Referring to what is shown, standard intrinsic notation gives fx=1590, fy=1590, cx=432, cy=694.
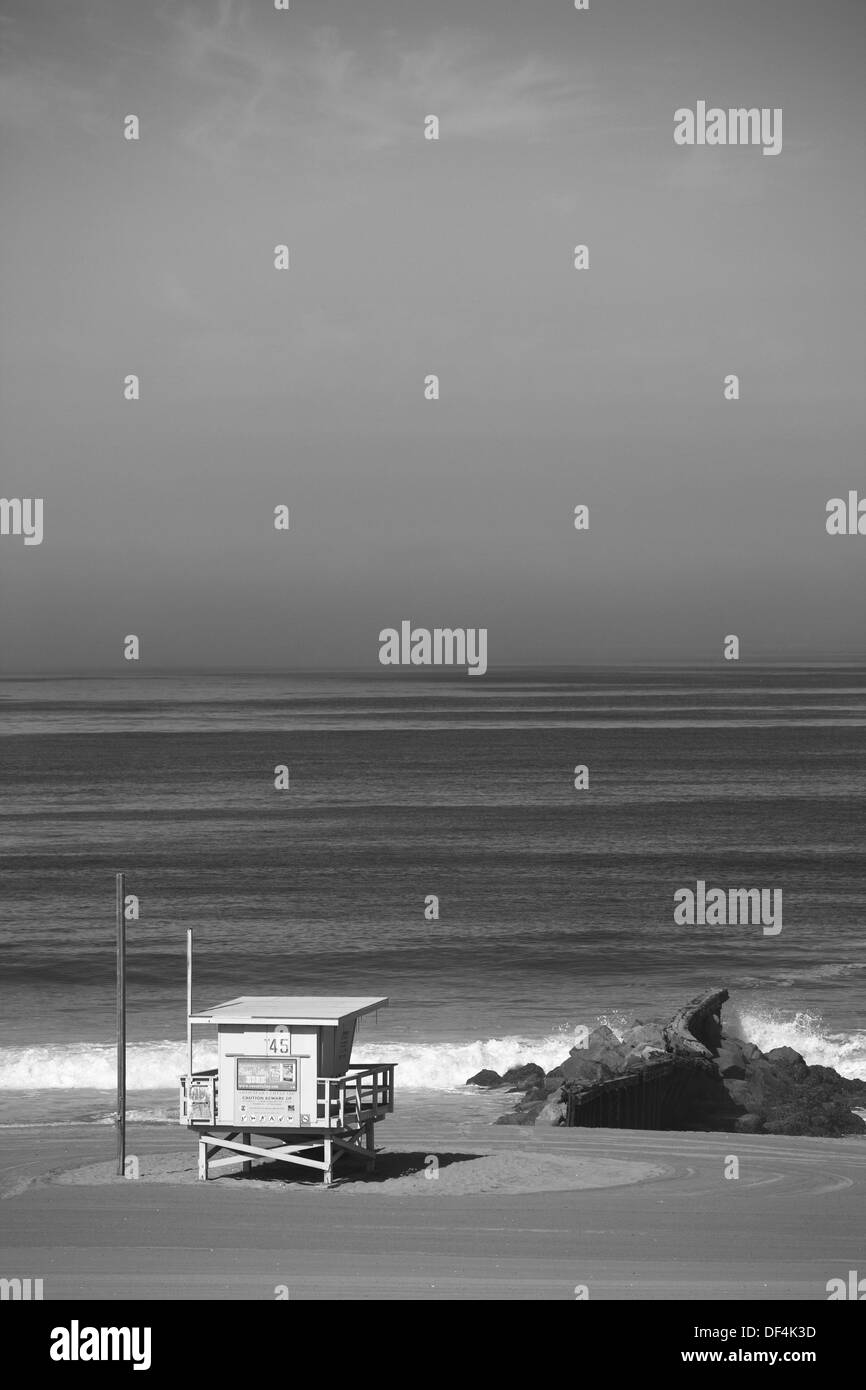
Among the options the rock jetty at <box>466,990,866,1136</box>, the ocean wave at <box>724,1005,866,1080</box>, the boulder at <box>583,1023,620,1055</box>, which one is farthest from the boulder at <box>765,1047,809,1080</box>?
the ocean wave at <box>724,1005,866,1080</box>

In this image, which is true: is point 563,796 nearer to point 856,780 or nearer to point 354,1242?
point 856,780

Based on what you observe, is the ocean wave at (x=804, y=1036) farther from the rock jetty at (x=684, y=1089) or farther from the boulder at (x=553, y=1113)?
the boulder at (x=553, y=1113)

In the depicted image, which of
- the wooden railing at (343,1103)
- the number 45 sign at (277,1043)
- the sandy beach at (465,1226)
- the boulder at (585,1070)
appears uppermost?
the number 45 sign at (277,1043)

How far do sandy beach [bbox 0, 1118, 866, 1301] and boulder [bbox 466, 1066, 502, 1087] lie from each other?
11469 mm

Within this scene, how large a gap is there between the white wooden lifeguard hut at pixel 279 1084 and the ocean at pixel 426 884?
32.4 feet

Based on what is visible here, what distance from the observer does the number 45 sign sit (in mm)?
20594

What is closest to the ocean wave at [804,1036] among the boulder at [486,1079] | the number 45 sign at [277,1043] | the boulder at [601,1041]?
the boulder at [601,1041]

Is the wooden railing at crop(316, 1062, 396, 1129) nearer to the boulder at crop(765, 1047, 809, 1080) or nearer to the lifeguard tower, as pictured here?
the lifeguard tower

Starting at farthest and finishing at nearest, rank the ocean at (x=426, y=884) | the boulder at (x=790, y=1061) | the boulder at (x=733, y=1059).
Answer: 1. the ocean at (x=426, y=884)
2. the boulder at (x=733, y=1059)
3. the boulder at (x=790, y=1061)

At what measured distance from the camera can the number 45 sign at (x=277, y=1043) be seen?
811 inches

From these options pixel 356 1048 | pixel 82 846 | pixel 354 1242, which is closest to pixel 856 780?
pixel 82 846

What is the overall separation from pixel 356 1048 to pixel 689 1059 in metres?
11.3

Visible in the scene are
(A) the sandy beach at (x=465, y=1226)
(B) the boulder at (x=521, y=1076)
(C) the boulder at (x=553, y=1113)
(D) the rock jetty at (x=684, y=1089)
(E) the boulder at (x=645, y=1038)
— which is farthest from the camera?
(B) the boulder at (x=521, y=1076)

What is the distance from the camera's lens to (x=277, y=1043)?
2061cm
